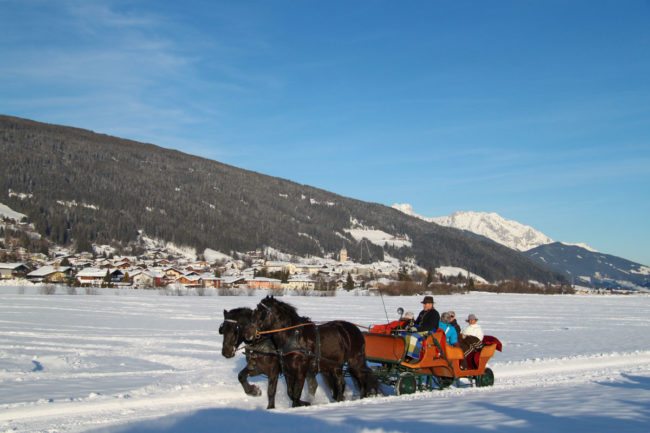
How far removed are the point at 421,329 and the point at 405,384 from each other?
1202mm

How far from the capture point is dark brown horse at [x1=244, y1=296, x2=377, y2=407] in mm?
11109

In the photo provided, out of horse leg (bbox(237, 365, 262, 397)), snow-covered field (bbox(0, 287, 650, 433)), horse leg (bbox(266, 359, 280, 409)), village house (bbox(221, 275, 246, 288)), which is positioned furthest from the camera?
village house (bbox(221, 275, 246, 288))

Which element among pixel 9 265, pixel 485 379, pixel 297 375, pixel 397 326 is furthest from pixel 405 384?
pixel 9 265

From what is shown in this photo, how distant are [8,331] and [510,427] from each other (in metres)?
21.5

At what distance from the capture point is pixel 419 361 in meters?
12.5

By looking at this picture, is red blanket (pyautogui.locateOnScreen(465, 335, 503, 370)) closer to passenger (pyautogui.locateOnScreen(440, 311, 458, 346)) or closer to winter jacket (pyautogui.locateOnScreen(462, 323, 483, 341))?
winter jacket (pyautogui.locateOnScreen(462, 323, 483, 341))

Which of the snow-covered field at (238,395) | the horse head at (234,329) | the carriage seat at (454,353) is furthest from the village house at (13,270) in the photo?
the carriage seat at (454,353)

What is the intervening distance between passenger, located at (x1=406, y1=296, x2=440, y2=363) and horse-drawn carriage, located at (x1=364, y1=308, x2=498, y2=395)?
10 centimetres

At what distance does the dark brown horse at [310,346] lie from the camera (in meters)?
11.1

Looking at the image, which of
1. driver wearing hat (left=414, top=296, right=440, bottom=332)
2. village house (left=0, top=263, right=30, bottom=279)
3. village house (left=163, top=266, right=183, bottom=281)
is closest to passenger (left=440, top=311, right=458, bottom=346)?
driver wearing hat (left=414, top=296, right=440, bottom=332)

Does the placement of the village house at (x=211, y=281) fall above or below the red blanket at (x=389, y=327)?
below

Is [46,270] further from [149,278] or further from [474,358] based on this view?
[474,358]

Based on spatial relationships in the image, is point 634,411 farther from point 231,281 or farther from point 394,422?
point 231,281

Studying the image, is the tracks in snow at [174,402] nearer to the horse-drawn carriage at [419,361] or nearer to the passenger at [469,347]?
the horse-drawn carriage at [419,361]
